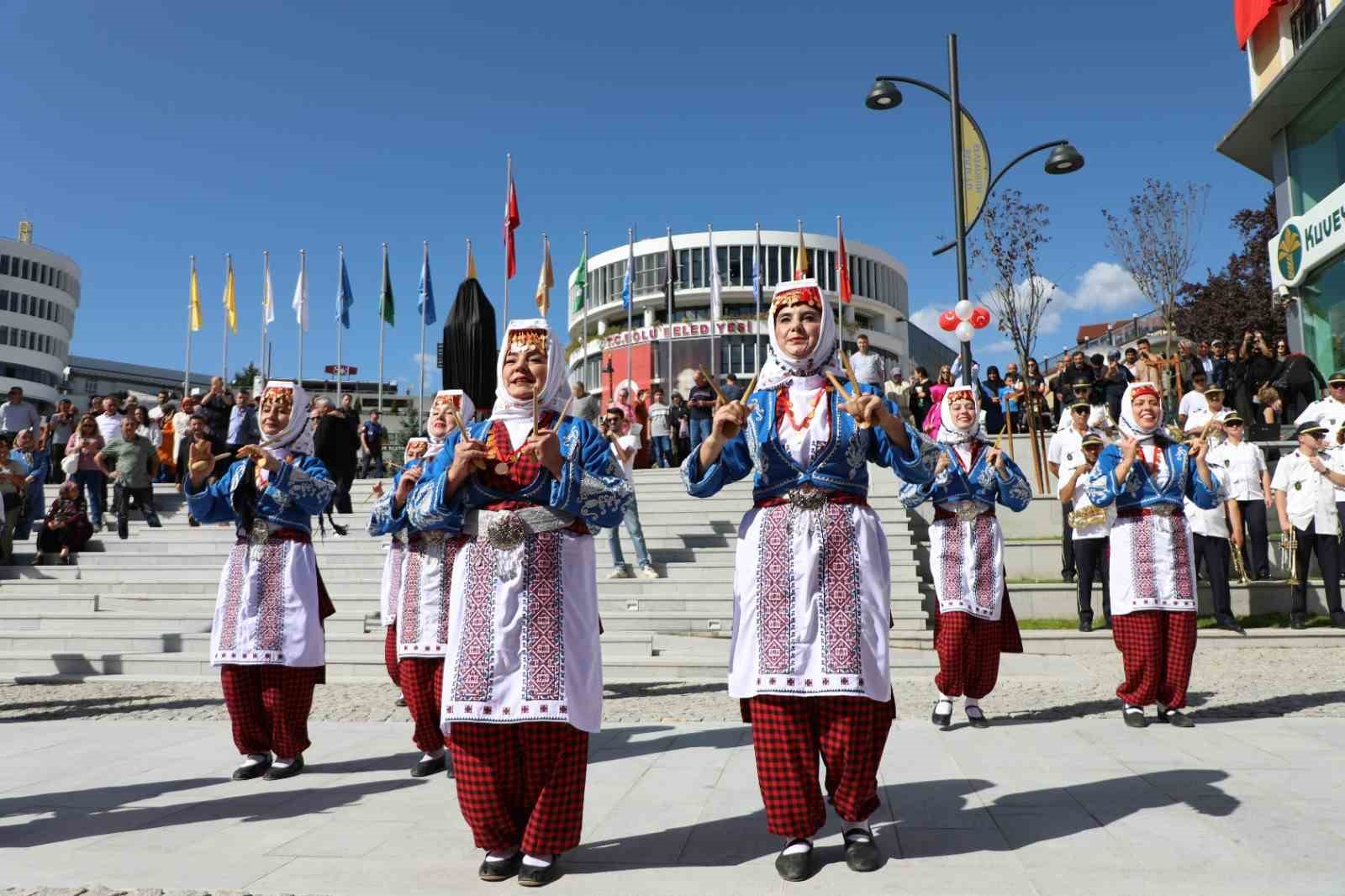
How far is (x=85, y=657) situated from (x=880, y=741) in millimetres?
9014

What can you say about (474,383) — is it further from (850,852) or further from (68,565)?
(850,852)

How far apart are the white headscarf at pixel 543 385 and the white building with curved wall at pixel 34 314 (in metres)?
78.3

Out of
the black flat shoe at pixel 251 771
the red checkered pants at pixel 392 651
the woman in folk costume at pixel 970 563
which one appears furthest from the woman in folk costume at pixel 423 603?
the woman in folk costume at pixel 970 563

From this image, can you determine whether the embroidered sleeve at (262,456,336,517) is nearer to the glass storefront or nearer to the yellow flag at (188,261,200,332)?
the glass storefront

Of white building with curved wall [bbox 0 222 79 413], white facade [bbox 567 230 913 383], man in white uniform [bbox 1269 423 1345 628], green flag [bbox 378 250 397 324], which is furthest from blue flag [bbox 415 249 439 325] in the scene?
white building with curved wall [bbox 0 222 79 413]

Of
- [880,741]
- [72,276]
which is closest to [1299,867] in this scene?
[880,741]

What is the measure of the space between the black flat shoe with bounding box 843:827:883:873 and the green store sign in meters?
19.6

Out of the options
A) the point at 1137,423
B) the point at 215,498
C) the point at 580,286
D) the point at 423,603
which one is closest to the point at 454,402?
the point at 423,603

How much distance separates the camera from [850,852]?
3.75 metres

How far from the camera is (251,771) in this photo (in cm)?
562

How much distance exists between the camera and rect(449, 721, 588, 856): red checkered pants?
3.71 metres

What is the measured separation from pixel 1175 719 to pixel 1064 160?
10.4 metres

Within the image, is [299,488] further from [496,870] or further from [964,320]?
[964,320]

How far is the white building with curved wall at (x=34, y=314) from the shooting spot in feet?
236
